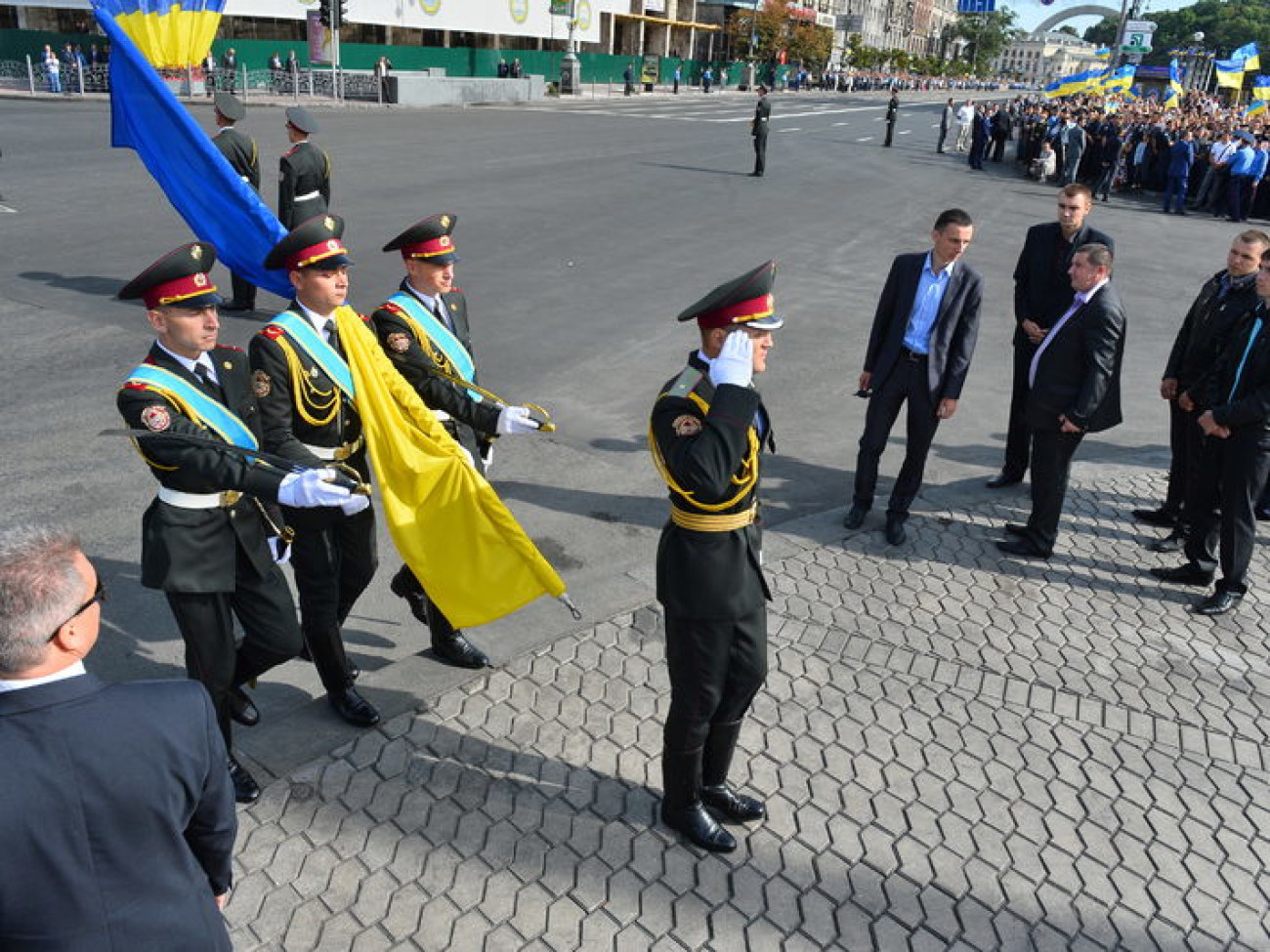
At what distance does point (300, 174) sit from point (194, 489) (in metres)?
7.37

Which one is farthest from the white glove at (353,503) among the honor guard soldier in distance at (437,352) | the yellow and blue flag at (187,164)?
the yellow and blue flag at (187,164)

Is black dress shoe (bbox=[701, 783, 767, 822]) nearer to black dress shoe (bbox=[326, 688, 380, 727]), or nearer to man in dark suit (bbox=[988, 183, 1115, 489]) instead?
black dress shoe (bbox=[326, 688, 380, 727])

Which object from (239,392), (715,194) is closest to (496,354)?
(239,392)

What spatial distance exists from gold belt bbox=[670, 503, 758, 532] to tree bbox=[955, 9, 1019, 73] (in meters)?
171

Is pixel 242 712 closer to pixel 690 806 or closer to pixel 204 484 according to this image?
pixel 204 484

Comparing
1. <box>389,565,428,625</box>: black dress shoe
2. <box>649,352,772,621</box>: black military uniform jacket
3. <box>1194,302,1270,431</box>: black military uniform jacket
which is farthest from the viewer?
<box>1194,302,1270,431</box>: black military uniform jacket

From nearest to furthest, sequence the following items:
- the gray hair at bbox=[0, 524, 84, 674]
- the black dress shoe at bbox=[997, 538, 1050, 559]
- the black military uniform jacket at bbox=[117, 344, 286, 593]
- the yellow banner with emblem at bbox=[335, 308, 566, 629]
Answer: the gray hair at bbox=[0, 524, 84, 674] < the black military uniform jacket at bbox=[117, 344, 286, 593] < the yellow banner with emblem at bbox=[335, 308, 566, 629] < the black dress shoe at bbox=[997, 538, 1050, 559]

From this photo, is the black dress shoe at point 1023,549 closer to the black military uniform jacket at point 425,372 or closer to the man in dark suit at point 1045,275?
the man in dark suit at point 1045,275

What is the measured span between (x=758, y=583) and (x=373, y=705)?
81.3 inches

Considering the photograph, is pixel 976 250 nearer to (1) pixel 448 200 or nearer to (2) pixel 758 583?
(1) pixel 448 200

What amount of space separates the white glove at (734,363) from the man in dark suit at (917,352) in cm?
334

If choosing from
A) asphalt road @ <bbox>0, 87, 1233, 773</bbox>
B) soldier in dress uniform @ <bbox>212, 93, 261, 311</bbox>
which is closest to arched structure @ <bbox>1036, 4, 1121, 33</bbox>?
asphalt road @ <bbox>0, 87, 1233, 773</bbox>

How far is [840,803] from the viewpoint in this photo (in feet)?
13.3

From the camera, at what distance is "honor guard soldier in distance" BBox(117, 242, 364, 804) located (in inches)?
138
